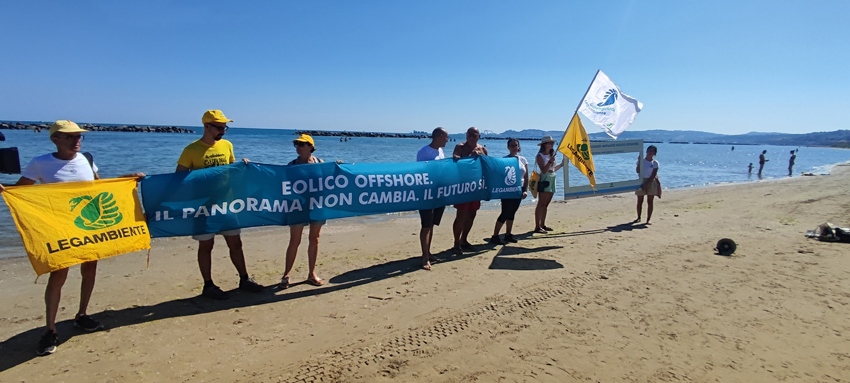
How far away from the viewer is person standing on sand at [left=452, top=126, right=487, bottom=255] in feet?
20.5

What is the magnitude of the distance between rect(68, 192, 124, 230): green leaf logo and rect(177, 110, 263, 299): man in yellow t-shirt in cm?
65

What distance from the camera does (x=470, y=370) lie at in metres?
3.03

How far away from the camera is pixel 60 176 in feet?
11.2

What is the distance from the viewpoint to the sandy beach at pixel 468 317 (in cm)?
307

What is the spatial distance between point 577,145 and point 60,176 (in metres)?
7.29

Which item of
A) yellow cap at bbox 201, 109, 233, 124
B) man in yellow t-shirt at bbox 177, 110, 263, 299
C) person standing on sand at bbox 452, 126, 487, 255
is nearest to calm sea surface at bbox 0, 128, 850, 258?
person standing on sand at bbox 452, 126, 487, 255

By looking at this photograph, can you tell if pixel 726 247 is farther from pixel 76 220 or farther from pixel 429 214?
pixel 76 220

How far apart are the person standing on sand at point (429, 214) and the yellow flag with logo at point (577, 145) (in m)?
2.81

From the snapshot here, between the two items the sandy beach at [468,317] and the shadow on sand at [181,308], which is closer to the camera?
the sandy beach at [468,317]

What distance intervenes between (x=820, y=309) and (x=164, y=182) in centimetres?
673

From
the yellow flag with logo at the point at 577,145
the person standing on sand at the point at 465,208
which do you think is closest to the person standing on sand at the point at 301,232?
the person standing on sand at the point at 465,208

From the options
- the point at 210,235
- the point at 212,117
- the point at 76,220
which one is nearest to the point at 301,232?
the point at 210,235

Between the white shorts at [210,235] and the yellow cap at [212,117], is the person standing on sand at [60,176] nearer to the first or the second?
the white shorts at [210,235]

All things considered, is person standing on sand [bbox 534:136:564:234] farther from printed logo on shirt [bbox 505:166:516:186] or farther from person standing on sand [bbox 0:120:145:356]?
person standing on sand [bbox 0:120:145:356]
